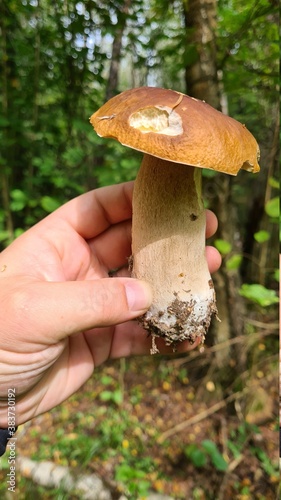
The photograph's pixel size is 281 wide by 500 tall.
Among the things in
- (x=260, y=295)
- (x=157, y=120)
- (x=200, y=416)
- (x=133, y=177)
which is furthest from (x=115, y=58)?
(x=200, y=416)

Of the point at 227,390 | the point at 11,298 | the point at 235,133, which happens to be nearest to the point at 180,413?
the point at 227,390

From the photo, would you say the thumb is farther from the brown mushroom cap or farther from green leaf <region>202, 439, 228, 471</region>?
green leaf <region>202, 439, 228, 471</region>

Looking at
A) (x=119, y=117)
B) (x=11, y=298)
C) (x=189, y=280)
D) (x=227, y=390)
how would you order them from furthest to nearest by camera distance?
(x=227, y=390), (x=189, y=280), (x=11, y=298), (x=119, y=117)

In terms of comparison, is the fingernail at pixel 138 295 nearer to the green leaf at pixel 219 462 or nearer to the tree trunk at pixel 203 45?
the tree trunk at pixel 203 45

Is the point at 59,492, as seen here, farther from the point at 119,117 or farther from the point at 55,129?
the point at 55,129

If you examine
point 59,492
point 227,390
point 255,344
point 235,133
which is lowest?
point 59,492

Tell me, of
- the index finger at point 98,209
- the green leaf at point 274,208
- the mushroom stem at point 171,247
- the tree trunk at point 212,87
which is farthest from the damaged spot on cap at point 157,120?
the tree trunk at point 212,87
